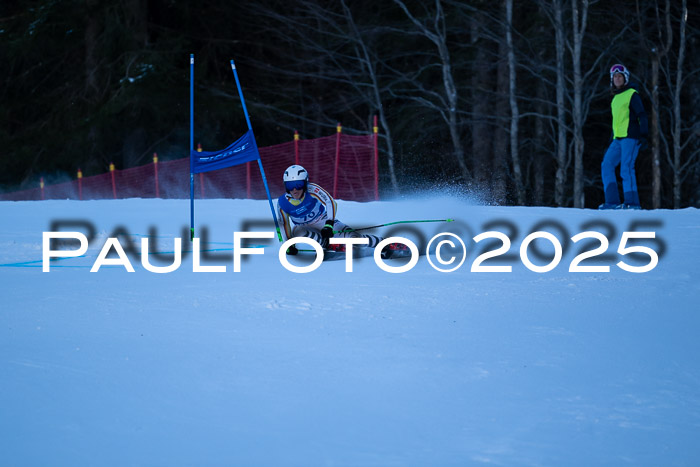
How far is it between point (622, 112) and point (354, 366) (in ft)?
24.8

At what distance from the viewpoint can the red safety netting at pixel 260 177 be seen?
1630cm

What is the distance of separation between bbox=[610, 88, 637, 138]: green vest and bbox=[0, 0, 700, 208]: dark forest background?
7286 mm

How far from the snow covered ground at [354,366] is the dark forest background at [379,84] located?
1238 centimetres

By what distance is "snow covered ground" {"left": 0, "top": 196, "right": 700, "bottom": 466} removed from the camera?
11.2ft

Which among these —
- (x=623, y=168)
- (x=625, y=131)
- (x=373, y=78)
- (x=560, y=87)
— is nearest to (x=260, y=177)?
(x=373, y=78)

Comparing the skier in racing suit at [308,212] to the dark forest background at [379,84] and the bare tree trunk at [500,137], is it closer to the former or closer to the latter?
the dark forest background at [379,84]

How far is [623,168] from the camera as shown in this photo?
10805 millimetres

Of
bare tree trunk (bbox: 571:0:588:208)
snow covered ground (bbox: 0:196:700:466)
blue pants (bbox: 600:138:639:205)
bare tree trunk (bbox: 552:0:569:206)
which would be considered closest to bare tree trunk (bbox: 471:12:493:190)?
bare tree trunk (bbox: 552:0:569:206)

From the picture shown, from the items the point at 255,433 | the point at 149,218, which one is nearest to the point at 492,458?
the point at 255,433

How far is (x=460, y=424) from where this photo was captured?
11.9ft

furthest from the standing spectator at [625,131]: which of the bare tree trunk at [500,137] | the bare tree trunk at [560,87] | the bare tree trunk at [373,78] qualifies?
the bare tree trunk at [373,78]

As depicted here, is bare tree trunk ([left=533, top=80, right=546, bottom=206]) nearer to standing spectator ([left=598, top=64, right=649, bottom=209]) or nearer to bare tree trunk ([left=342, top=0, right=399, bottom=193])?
bare tree trunk ([left=342, top=0, right=399, bottom=193])

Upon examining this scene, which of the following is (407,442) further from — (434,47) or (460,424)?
(434,47)

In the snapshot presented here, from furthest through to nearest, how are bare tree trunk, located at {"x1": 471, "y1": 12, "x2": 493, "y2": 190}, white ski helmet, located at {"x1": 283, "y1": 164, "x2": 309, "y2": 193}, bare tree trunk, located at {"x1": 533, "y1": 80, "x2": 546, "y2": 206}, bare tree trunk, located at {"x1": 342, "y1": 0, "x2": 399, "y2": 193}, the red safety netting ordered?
bare tree trunk, located at {"x1": 533, "y1": 80, "x2": 546, "y2": 206}
bare tree trunk, located at {"x1": 342, "y1": 0, "x2": 399, "y2": 193}
bare tree trunk, located at {"x1": 471, "y1": 12, "x2": 493, "y2": 190}
the red safety netting
white ski helmet, located at {"x1": 283, "y1": 164, "x2": 309, "y2": 193}
